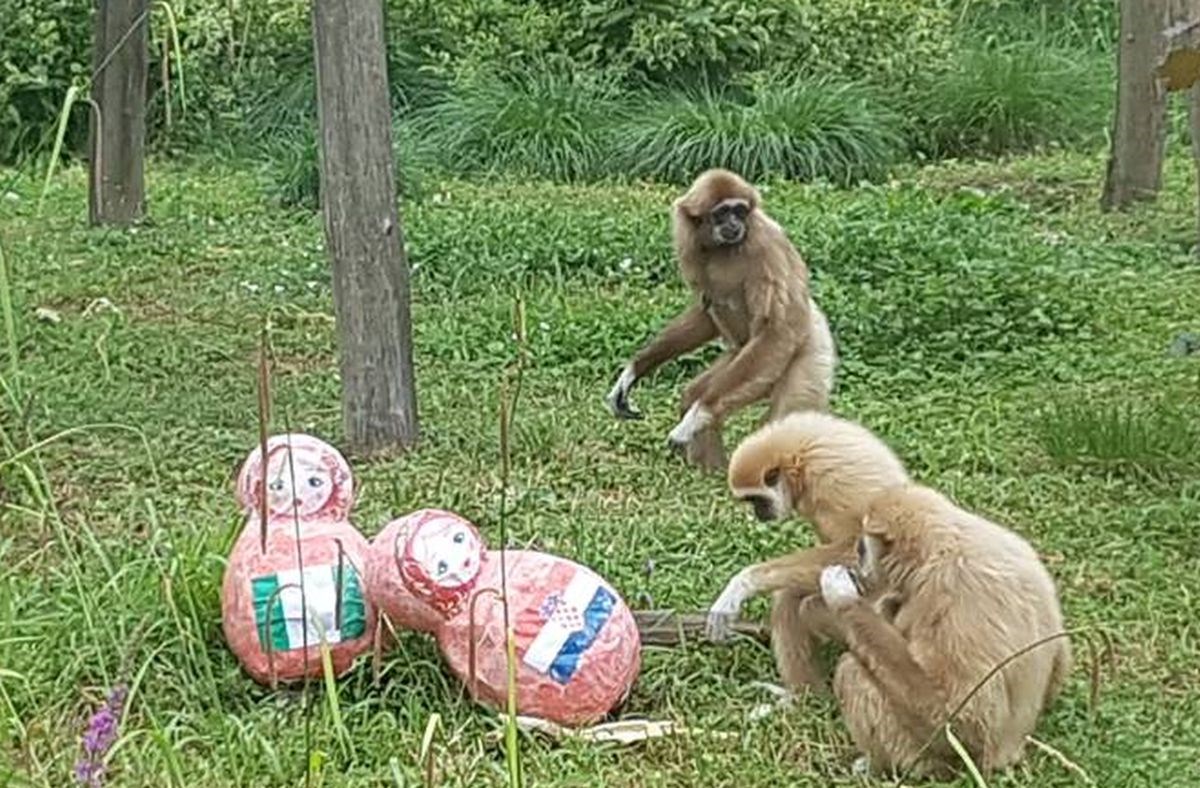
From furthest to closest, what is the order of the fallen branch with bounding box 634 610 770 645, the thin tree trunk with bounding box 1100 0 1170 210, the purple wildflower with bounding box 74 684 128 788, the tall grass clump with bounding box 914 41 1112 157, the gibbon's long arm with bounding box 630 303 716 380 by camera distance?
1. the tall grass clump with bounding box 914 41 1112 157
2. the thin tree trunk with bounding box 1100 0 1170 210
3. the gibbon's long arm with bounding box 630 303 716 380
4. the fallen branch with bounding box 634 610 770 645
5. the purple wildflower with bounding box 74 684 128 788

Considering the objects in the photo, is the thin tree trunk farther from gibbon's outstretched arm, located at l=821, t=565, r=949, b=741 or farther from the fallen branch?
gibbon's outstretched arm, located at l=821, t=565, r=949, b=741

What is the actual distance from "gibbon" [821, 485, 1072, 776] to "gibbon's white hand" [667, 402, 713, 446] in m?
2.31

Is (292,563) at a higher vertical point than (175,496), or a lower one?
higher

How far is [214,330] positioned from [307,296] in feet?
2.43

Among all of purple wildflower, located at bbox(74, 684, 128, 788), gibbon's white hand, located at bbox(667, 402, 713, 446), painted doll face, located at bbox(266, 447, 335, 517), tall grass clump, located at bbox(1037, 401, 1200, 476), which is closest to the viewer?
purple wildflower, located at bbox(74, 684, 128, 788)

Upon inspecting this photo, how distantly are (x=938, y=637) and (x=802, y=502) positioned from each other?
0.64 metres

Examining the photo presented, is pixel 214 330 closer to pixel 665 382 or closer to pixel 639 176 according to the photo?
pixel 665 382

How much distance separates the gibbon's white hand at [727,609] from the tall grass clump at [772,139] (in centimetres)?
821

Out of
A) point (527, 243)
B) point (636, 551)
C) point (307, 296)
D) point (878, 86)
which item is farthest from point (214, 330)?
point (878, 86)

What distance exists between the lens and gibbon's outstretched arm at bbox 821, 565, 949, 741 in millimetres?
4160

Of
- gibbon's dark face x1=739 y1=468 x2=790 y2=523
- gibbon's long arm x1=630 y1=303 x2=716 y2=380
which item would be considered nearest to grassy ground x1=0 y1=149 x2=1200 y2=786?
gibbon's long arm x1=630 y1=303 x2=716 y2=380

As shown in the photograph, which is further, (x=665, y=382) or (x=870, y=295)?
(x=870, y=295)

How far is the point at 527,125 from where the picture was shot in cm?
1358

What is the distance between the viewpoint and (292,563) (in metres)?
4.54
